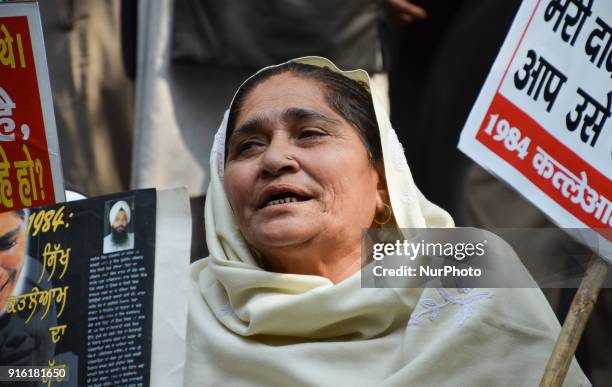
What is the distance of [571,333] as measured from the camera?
293 cm

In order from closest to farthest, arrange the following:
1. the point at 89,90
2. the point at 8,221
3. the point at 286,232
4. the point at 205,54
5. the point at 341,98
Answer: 1. the point at 8,221
2. the point at 286,232
3. the point at 341,98
4. the point at 205,54
5. the point at 89,90

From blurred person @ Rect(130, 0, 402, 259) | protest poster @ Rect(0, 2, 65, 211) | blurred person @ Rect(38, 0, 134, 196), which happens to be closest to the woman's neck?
protest poster @ Rect(0, 2, 65, 211)

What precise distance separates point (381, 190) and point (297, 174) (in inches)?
12.1

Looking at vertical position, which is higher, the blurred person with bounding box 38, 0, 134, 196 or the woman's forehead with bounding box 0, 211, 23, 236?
the woman's forehead with bounding box 0, 211, 23, 236

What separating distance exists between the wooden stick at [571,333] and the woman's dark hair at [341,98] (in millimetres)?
992

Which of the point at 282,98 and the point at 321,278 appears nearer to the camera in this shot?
the point at 321,278

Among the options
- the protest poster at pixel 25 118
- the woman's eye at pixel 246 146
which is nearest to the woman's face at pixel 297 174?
the woman's eye at pixel 246 146

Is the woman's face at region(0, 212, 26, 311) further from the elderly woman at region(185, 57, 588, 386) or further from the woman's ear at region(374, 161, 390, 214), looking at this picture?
the woman's ear at region(374, 161, 390, 214)

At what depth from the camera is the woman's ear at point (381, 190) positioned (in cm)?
382

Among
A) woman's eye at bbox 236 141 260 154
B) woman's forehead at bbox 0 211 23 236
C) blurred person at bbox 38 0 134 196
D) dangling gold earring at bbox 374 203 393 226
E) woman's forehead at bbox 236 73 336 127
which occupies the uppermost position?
woman's forehead at bbox 236 73 336 127

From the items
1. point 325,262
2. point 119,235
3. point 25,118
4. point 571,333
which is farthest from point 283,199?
point 571,333

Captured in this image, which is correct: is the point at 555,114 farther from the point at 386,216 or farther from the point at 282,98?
the point at 282,98

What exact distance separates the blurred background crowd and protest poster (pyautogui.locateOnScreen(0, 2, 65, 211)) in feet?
4.96

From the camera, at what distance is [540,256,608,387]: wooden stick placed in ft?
9.53
